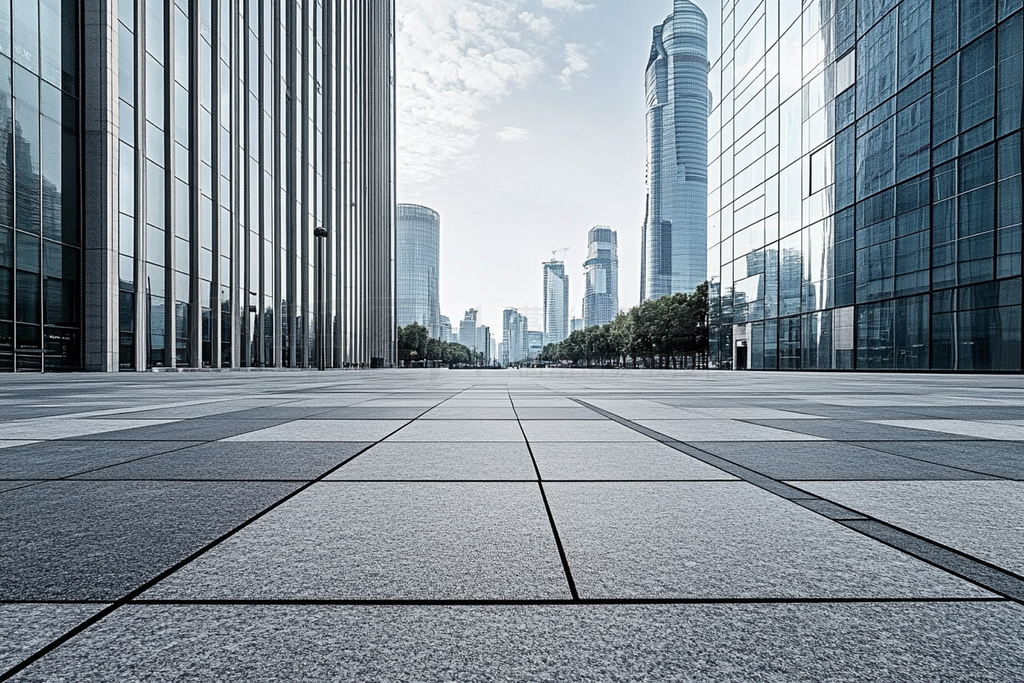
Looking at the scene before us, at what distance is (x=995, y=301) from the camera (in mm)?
26938

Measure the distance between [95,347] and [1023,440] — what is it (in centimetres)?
2784

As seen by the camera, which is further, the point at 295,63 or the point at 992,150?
the point at 295,63

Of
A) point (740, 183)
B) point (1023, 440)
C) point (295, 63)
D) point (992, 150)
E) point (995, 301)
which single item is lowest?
point (1023, 440)

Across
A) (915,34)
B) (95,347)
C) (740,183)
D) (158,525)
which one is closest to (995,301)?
(915,34)

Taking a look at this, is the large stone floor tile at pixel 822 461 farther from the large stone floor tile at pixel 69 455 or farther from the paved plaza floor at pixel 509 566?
the large stone floor tile at pixel 69 455

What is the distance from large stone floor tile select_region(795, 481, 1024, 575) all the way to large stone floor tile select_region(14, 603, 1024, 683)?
0.64 m

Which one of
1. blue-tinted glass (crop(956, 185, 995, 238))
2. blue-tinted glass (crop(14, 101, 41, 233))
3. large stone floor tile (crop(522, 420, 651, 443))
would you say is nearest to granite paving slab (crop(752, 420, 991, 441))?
large stone floor tile (crop(522, 420, 651, 443))

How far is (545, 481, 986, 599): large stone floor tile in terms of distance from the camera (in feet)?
5.48

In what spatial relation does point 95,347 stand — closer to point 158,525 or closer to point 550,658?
point 158,525

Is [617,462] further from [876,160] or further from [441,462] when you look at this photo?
[876,160]

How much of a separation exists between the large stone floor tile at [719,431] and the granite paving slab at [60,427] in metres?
5.06

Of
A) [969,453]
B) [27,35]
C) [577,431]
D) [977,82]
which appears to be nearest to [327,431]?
[577,431]

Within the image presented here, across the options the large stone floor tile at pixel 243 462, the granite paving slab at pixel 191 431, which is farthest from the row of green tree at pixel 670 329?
the large stone floor tile at pixel 243 462

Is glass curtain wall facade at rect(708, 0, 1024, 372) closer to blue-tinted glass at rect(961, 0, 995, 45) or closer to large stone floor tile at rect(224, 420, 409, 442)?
blue-tinted glass at rect(961, 0, 995, 45)
